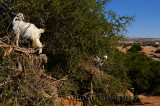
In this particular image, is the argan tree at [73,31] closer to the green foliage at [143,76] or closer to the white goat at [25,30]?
the white goat at [25,30]

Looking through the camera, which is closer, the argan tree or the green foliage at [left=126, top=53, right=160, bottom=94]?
the argan tree

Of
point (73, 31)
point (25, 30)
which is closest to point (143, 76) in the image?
point (73, 31)

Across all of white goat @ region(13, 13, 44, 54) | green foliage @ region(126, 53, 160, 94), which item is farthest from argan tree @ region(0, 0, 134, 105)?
green foliage @ region(126, 53, 160, 94)

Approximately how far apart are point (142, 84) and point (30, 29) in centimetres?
1351

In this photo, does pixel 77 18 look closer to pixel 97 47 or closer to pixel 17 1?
pixel 97 47

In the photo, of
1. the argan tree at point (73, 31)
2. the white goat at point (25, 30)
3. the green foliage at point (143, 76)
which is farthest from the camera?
the green foliage at point (143, 76)

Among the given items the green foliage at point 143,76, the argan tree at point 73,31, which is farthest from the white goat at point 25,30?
the green foliage at point 143,76

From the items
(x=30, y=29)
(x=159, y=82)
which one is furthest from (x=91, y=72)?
(x=159, y=82)

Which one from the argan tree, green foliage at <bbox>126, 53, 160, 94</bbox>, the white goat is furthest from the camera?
green foliage at <bbox>126, 53, 160, 94</bbox>

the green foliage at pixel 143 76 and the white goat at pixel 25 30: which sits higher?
the white goat at pixel 25 30

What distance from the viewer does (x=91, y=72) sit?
25.2 feet

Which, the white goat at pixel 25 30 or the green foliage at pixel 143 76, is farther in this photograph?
the green foliage at pixel 143 76

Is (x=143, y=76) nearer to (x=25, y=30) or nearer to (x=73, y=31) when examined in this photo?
(x=73, y=31)

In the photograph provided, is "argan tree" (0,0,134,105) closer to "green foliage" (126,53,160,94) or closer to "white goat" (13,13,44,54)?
"white goat" (13,13,44,54)
